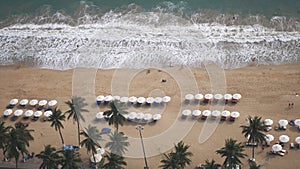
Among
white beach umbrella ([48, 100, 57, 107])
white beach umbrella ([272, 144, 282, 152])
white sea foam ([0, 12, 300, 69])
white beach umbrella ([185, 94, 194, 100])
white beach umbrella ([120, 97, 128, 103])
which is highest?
white sea foam ([0, 12, 300, 69])

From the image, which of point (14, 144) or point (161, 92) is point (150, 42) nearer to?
point (161, 92)

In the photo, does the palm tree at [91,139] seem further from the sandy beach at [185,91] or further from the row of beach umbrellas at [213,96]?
the row of beach umbrellas at [213,96]

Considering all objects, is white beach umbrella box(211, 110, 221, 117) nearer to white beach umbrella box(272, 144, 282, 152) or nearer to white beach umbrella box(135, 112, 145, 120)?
white beach umbrella box(272, 144, 282, 152)

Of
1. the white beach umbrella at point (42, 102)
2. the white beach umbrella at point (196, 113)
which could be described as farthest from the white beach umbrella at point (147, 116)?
the white beach umbrella at point (42, 102)

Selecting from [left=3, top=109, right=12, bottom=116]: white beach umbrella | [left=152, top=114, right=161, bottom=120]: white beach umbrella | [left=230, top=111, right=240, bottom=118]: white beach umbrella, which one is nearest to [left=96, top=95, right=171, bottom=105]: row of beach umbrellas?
[left=152, top=114, right=161, bottom=120]: white beach umbrella

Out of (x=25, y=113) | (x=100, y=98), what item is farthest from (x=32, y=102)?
(x=100, y=98)

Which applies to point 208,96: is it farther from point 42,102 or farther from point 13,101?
point 13,101

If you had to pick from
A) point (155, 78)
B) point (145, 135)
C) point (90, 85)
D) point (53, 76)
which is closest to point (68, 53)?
point (53, 76)
